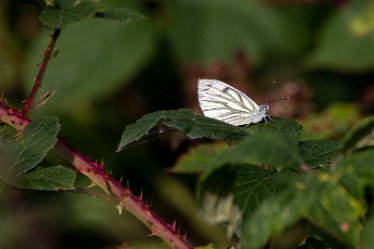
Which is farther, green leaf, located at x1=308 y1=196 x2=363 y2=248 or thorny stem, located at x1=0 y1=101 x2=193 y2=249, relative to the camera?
thorny stem, located at x1=0 y1=101 x2=193 y2=249

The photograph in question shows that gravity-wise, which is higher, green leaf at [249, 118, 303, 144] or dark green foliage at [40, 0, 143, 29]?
dark green foliage at [40, 0, 143, 29]

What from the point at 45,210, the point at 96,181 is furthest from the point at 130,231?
the point at 96,181

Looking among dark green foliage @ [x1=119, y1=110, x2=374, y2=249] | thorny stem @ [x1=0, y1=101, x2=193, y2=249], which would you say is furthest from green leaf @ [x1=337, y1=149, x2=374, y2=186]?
thorny stem @ [x1=0, y1=101, x2=193, y2=249]

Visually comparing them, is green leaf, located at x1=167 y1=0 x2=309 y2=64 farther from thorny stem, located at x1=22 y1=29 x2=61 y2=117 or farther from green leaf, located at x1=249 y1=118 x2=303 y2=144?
thorny stem, located at x1=22 y1=29 x2=61 y2=117

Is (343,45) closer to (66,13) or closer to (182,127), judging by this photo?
(66,13)

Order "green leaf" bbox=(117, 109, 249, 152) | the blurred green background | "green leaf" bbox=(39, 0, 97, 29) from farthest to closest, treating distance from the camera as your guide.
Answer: the blurred green background
"green leaf" bbox=(39, 0, 97, 29)
"green leaf" bbox=(117, 109, 249, 152)

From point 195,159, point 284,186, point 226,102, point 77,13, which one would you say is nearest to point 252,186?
point 284,186

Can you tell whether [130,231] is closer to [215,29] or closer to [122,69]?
[122,69]

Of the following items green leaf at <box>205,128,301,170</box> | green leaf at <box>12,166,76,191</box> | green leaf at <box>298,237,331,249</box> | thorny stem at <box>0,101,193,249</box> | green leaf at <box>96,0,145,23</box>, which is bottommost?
green leaf at <box>298,237,331,249</box>
